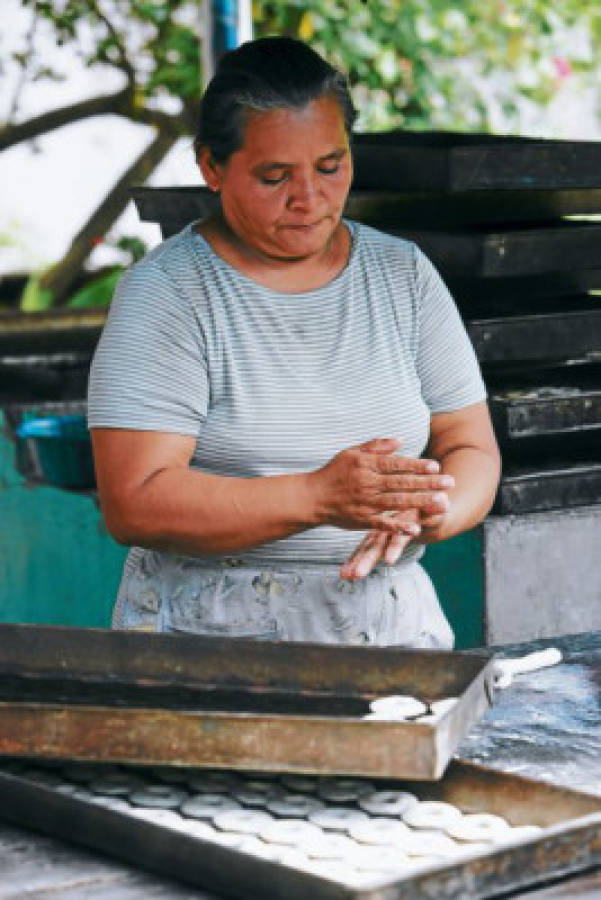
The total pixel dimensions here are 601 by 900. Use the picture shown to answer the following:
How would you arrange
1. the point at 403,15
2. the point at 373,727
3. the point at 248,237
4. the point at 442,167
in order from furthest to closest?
the point at 403,15 → the point at 442,167 → the point at 248,237 → the point at 373,727

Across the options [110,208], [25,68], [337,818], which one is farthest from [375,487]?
[110,208]

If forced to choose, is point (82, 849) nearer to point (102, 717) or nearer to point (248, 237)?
point (102, 717)

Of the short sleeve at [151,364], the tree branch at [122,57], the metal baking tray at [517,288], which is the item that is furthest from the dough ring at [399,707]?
the tree branch at [122,57]

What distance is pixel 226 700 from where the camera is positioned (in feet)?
7.09

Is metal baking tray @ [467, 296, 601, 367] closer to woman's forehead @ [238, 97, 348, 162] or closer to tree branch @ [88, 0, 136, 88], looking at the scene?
woman's forehead @ [238, 97, 348, 162]

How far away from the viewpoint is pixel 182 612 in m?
2.62

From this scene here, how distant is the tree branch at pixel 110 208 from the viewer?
6.88 meters

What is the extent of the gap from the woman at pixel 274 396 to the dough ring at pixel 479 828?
52 cm

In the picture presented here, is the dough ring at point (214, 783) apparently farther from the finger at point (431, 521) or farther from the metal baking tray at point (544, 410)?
the metal baking tray at point (544, 410)

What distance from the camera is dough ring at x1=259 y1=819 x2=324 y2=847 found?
1907mm

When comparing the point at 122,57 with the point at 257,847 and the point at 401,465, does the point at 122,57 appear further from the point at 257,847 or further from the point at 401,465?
the point at 257,847

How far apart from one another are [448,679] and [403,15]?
5152 millimetres

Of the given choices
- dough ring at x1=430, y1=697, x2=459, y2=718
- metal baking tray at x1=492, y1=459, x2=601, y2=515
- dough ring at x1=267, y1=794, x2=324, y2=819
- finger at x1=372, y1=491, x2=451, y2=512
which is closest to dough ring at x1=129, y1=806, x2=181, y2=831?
dough ring at x1=267, y1=794, x2=324, y2=819

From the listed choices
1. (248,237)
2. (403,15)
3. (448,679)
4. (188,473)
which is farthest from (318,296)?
(403,15)
